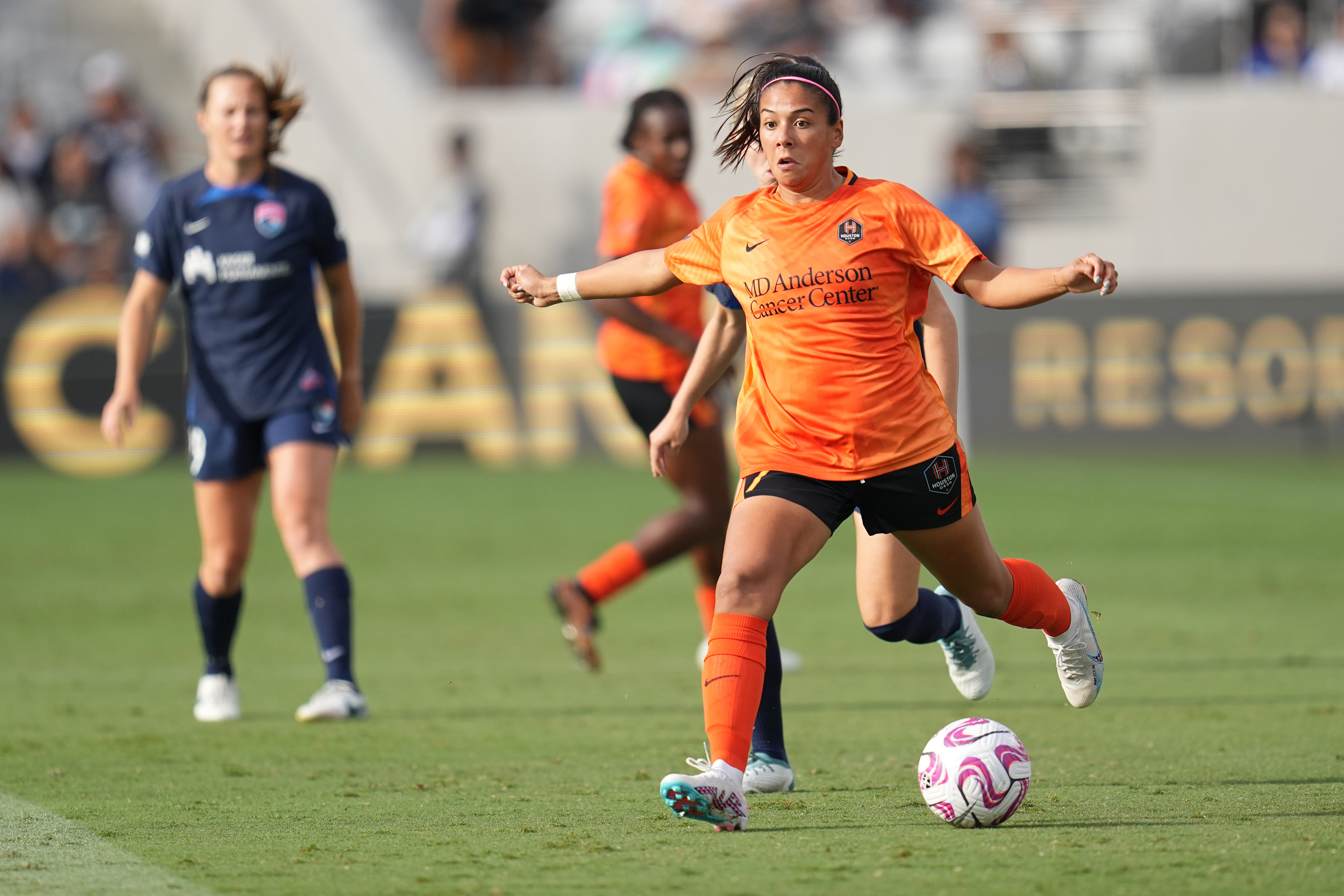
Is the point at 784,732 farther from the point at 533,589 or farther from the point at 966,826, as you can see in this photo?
the point at 533,589

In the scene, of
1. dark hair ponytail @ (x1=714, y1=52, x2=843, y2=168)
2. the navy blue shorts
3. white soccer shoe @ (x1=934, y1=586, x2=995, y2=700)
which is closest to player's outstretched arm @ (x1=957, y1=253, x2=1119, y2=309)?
dark hair ponytail @ (x1=714, y1=52, x2=843, y2=168)

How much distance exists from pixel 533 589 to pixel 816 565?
219cm

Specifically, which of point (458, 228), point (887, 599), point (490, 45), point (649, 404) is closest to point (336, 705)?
point (649, 404)

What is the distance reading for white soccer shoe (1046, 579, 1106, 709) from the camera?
5.16 metres

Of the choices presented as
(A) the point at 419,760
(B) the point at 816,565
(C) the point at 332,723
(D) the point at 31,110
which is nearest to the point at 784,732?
(A) the point at 419,760

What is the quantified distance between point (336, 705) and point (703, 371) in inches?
91.6

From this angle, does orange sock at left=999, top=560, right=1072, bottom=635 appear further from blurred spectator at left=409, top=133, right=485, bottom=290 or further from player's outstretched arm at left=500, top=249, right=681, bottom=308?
blurred spectator at left=409, top=133, right=485, bottom=290

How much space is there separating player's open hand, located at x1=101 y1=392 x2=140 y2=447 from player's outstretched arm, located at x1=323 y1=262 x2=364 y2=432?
2.53ft

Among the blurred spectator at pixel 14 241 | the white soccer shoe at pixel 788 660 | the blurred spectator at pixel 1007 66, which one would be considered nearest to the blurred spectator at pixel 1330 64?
the blurred spectator at pixel 1007 66

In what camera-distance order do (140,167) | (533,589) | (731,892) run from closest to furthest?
(731,892) < (533,589) < (140,167)

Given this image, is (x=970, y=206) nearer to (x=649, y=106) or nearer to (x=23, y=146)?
(x=649, y=106)

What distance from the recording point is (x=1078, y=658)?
17.0ft

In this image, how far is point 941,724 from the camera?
20.8ft

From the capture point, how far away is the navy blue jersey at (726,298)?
16.1 feet
